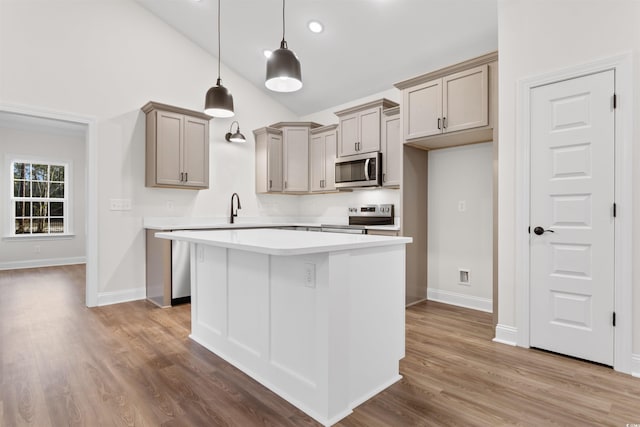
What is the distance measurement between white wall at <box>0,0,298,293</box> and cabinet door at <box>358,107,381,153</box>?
2.08 m

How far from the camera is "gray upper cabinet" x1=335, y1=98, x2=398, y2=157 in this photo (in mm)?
4129

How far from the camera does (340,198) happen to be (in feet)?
17.0

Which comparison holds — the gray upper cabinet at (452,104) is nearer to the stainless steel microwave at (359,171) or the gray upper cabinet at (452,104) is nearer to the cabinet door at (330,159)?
the stainless steel microwave at (359,171)

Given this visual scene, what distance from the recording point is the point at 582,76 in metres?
2.37

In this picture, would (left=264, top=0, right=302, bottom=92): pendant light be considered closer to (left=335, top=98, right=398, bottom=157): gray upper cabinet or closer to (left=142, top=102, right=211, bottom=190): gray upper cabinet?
(left=335, top=98, right=398, bottom=157): gray upper cabinet

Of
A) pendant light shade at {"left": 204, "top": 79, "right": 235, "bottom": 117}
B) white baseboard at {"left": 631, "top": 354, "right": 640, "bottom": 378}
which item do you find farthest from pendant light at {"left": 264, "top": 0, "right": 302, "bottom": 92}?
white baseboard at {"left": 631, "top": 354, "right": 640, "bottom": 378}

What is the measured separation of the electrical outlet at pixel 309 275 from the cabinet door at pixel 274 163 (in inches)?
138

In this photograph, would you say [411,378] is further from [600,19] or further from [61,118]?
[61,118]

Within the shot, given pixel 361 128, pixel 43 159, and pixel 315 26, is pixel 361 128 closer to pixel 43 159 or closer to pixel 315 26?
pixel 315 26

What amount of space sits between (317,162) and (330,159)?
0.27 metres

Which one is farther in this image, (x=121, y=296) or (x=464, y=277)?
(x=121, y=296)

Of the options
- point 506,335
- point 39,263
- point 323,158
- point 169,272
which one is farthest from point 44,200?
point 506,335

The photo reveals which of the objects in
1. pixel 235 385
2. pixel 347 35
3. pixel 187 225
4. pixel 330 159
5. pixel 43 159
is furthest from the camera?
pixel 43 159

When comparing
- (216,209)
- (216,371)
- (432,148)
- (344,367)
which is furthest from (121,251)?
(432,148)
